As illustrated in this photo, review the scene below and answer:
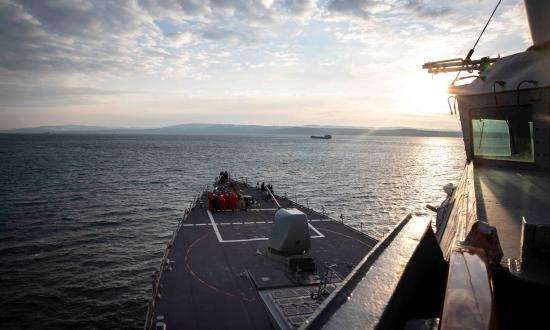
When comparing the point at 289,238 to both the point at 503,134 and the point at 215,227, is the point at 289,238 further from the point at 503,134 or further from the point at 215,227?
the point at 503,134

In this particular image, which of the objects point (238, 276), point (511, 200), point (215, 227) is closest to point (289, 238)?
point (238, 276)

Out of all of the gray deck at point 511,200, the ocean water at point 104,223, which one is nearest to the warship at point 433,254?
the gray deck at point 511,200

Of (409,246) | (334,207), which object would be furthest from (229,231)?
(334,207)

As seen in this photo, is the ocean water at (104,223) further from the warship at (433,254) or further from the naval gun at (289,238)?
the naval gun at (289,238)

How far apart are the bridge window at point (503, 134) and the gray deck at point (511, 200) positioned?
1.91 ft

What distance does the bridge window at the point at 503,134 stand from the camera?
939cm

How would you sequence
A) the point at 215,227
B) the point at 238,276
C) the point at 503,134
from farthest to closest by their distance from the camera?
the point at 215,227 < the point at 238,276 < the point at 503,134

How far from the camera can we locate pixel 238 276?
17000 mm

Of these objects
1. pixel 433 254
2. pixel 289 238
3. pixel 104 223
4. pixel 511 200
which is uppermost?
pixel 433 254

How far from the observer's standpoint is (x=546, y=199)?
21.3ft

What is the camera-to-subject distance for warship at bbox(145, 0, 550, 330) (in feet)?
7.17

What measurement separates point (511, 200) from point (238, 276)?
13.0m

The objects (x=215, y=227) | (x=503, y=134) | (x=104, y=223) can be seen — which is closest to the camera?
(x=503, y=134)

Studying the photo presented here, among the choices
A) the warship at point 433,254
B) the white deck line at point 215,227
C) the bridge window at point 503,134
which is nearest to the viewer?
the warship at point 433,254
